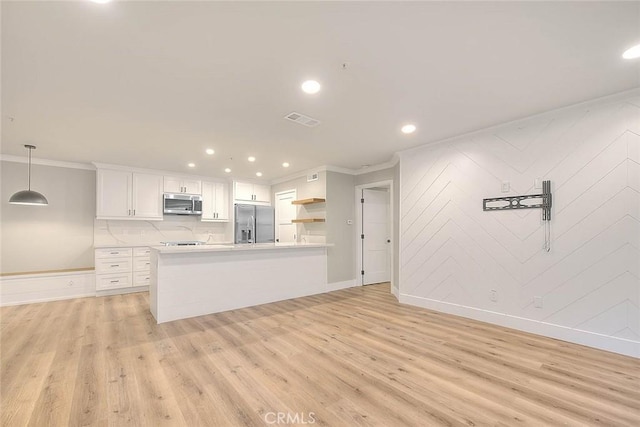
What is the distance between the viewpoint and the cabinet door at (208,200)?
6.67m

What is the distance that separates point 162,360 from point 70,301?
367 centimetres

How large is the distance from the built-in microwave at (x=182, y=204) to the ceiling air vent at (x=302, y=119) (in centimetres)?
412

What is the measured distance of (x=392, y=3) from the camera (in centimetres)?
161

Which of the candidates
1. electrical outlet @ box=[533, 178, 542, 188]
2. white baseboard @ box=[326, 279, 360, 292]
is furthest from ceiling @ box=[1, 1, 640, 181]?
white baseboard @ box=[326, 279, 360, 292]

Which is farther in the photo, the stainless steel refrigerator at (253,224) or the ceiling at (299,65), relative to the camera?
the stainless steel refrigerator at (253,224)

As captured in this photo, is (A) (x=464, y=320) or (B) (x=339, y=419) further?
(A) (x=464, y=320)

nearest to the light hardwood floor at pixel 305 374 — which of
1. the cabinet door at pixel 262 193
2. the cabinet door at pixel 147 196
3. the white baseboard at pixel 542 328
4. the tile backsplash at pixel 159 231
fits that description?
the white baseboard at pixel 542 328

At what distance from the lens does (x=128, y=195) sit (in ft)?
18.5

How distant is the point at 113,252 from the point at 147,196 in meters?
1.28

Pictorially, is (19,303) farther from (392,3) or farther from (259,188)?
(392,3)

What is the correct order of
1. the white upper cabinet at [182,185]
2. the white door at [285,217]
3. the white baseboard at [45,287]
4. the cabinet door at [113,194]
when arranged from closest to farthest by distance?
the white baseboard at [45,287]
the cabinet door at [113,194]
the white upper cabinet at [182,185]
the white door at [285,217]

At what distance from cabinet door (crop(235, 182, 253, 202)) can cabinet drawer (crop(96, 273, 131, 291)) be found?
2822mm

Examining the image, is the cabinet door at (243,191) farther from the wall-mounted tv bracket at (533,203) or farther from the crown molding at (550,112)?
the wall-mounted tv bracket at (533,203)

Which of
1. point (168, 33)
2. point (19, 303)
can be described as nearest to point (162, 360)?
point (168, 33)
